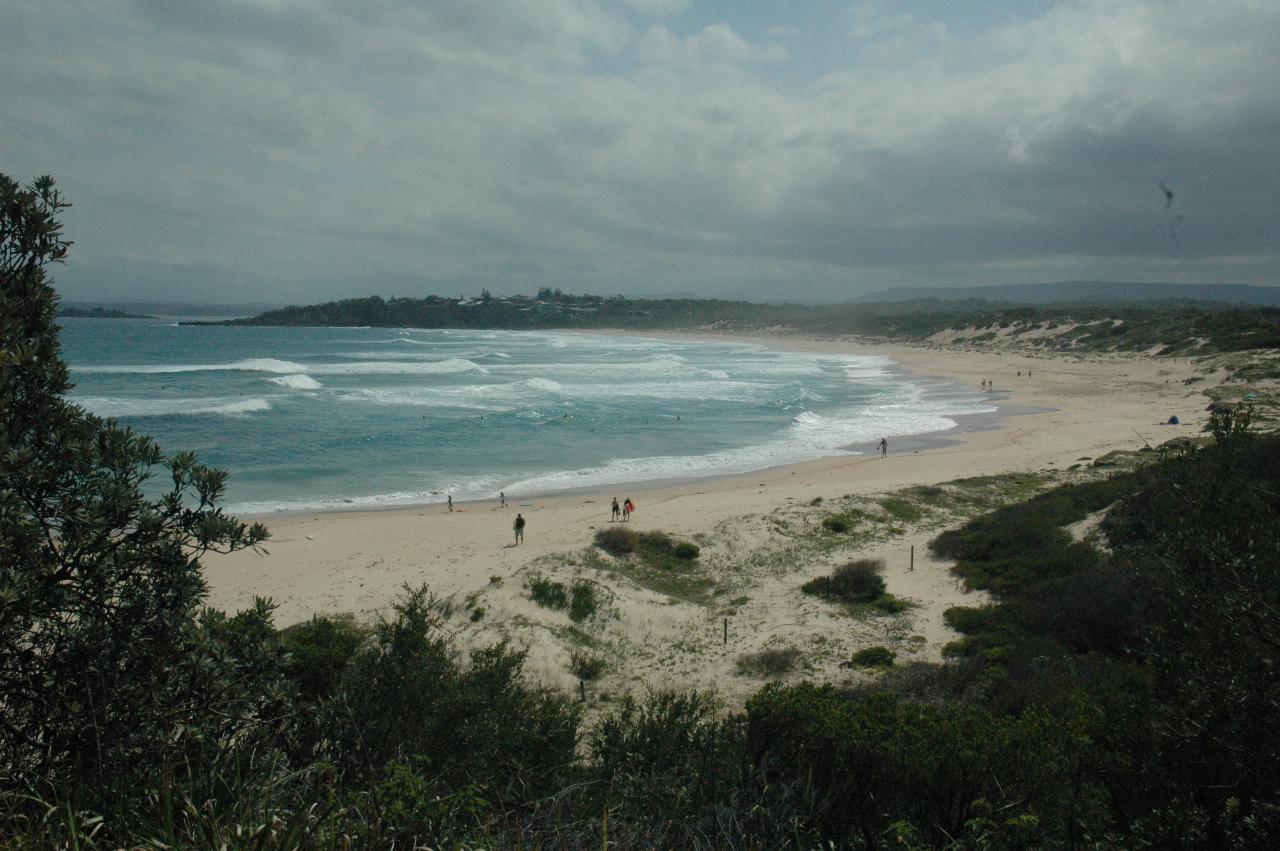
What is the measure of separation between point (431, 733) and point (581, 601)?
783 centimetres

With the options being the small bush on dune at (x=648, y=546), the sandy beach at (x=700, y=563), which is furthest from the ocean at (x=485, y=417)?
the small bush on dune at (x=648, y=546)

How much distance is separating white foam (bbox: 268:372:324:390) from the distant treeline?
212 feet

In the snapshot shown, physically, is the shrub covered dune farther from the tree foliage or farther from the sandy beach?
the sandy beach

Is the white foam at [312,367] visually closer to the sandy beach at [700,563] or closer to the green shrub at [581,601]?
the sandy beach at [700,563]

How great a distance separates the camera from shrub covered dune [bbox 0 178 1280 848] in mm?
3389

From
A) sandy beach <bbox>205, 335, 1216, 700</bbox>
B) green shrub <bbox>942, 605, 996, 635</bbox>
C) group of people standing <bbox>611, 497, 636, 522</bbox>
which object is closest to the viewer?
green shrub <bbox>942, 605, 996, 635</bbox>

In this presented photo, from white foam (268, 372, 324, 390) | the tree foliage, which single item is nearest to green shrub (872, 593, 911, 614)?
the tree foliage

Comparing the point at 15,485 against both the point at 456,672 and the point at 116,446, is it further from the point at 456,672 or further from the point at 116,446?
the point at 456,672

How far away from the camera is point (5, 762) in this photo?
11.2ft

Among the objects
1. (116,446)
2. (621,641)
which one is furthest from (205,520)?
(621,641)

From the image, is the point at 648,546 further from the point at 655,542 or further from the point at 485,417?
the point at 485,417

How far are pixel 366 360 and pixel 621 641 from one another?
68.4 m

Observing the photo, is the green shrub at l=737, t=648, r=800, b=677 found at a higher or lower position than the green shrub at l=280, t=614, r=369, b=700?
lower

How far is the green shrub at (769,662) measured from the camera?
11.1 m
